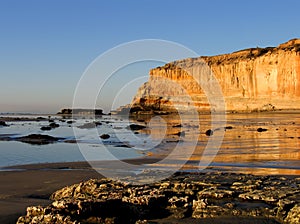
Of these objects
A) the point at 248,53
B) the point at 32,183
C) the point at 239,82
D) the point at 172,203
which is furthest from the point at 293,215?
the point at 248,53

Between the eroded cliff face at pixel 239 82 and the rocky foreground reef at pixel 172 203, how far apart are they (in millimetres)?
46197

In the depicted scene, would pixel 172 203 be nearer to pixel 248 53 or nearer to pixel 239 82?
pixel 239 82

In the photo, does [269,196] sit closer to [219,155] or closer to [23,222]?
[23,222]

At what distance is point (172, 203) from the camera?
14.8ft

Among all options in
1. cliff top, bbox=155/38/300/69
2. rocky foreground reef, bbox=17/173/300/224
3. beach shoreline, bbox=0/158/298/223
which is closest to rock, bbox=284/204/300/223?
rocky foreground reef, bbox=17/173/300/224

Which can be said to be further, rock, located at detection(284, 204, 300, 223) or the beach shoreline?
the beach shoreline

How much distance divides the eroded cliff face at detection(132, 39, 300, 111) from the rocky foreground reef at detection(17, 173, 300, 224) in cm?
4620

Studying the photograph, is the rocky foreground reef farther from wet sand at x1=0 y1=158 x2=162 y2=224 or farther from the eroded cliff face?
the eroded cliff face

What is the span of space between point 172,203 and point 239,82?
252 feet

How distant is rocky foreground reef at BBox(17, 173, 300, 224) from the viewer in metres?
3.95

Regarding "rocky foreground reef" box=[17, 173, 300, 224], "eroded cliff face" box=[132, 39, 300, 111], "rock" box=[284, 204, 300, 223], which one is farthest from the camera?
"eroded cliff face" box=[132, 39, 300, 111]

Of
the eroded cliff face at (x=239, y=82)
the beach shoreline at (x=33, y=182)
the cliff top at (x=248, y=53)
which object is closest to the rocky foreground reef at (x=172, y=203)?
the beach shoreline at (x=33, y=182)

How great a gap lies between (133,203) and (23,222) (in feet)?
4.65

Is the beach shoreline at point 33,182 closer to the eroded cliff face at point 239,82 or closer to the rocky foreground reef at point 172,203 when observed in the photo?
the rocky foreground reef at point 172,203
